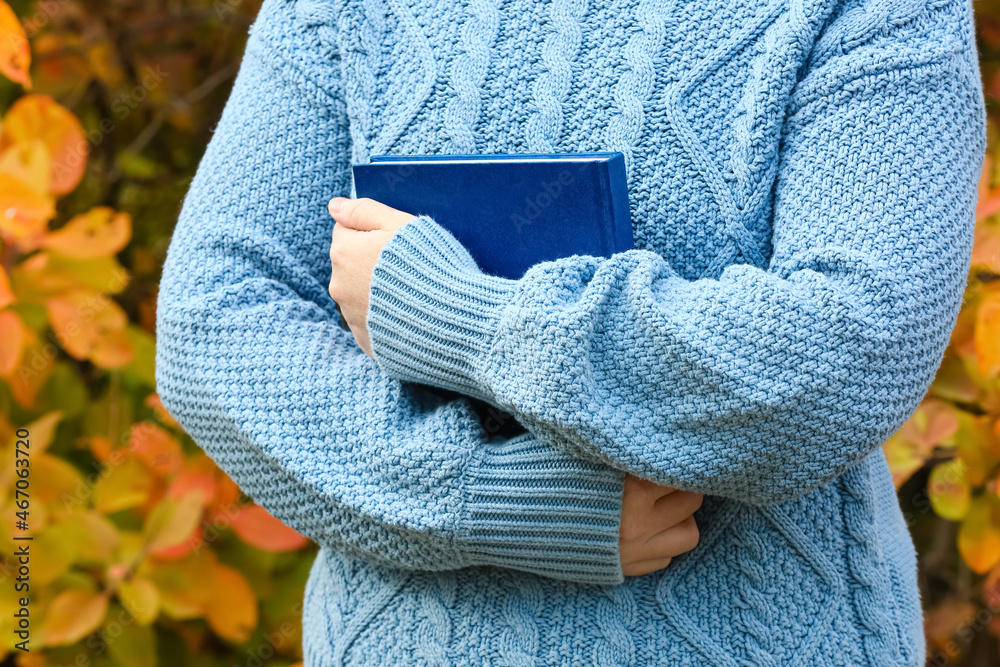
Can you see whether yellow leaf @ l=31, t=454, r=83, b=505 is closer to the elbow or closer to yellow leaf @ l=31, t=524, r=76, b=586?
yellow leaf @ l=31, t=524, r=76, b=586

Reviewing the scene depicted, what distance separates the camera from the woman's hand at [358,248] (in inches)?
31.0

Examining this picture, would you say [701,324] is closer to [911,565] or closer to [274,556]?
[911,565]

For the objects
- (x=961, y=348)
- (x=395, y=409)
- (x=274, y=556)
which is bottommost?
(x=274, y=556)

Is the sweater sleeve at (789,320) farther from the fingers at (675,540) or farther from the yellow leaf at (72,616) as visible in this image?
the yellow leaf at (72,616)

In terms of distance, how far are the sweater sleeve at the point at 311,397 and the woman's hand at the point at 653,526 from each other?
0.06 feet

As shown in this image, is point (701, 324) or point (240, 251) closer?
point (701, 324)

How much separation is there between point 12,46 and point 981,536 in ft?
5.33

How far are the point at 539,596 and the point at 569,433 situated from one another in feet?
0.70

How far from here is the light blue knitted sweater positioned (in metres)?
0.67

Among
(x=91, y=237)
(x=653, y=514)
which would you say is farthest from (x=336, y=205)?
(x=91, y=237)

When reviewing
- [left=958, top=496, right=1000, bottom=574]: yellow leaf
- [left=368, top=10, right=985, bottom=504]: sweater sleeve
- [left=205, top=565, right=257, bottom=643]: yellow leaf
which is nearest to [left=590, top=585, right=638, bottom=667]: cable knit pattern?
[left=368, top=10, right=985, bottom=504]: sweater sleeve

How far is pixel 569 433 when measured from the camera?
68 centimetres

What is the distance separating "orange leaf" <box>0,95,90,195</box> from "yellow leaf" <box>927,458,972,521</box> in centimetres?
153

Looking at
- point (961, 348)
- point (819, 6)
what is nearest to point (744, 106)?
point (819, 6)
